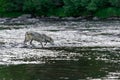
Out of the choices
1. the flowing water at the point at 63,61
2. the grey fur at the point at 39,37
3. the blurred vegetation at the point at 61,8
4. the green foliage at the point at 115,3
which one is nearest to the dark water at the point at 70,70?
the flowing water at the point at 63,61

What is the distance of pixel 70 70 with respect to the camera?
24.6m

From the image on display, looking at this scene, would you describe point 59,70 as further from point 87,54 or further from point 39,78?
point 87,54

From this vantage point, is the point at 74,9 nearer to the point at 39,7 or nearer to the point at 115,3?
the point at 115,3

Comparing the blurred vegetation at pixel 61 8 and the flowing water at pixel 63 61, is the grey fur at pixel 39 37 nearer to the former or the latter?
the flowing water at pixel 63 61

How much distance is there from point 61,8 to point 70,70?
7852 cm

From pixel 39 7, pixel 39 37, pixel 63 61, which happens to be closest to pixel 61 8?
pixel 39 7

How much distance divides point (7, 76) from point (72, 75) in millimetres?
3346

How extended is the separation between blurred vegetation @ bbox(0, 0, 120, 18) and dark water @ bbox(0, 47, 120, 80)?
59701mm

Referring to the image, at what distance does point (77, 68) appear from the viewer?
83.0 feet

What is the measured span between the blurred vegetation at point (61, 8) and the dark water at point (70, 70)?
196ft

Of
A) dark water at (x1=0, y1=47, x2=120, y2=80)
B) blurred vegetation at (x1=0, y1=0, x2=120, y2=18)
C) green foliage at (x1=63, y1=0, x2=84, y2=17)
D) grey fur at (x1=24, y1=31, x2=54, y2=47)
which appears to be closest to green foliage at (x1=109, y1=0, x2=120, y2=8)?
blurred vegetation at (x1=0, y1=0, x2=120, y2=18)

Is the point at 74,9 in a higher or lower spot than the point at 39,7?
higher

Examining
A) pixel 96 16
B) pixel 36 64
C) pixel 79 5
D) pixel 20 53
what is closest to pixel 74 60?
pixel 36 64

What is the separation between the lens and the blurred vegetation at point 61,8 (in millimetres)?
91312
